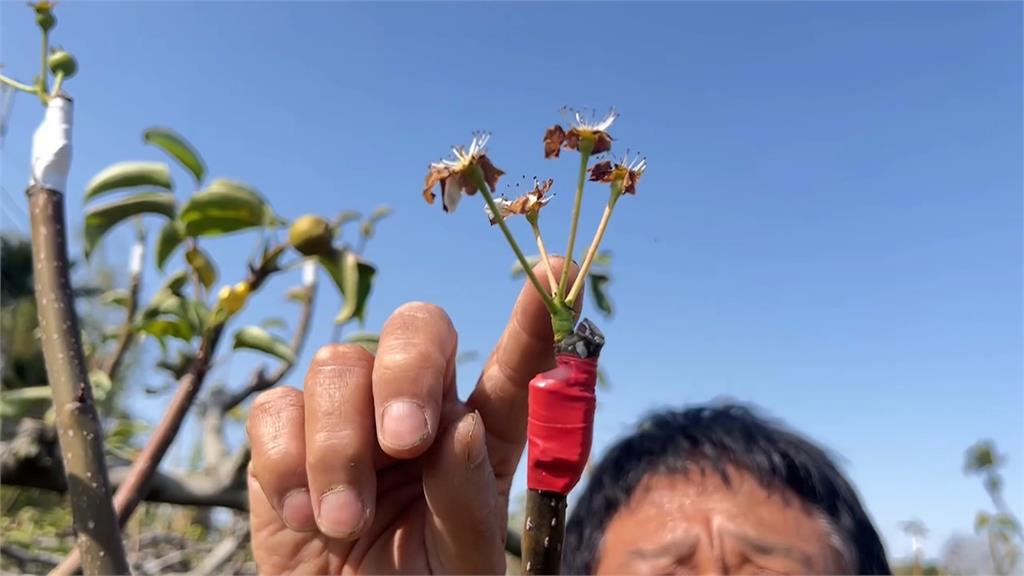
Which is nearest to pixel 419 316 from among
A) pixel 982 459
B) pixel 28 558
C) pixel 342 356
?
pixel 342 356

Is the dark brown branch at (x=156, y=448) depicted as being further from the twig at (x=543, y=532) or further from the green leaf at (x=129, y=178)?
the twig at (x=543, y=532)

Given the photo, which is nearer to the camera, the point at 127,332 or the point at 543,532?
the point at 543,532

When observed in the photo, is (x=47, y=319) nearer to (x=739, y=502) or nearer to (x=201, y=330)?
(x=201, y=330)

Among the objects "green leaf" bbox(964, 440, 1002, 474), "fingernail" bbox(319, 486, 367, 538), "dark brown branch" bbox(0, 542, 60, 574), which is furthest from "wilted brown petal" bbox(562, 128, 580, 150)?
"green leaf" bbox(964, 440, 1002, 474)

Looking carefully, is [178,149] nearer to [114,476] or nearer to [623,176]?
[114,476]

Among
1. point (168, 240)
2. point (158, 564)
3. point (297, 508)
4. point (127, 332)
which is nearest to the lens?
point (297, 508)

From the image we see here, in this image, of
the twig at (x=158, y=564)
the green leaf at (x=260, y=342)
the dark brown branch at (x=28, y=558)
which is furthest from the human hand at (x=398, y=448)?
the twig at (x=158, y=564)

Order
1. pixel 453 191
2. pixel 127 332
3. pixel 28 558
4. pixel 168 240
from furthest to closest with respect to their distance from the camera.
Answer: pixel 28 558, pixel 127 332, pixel 168 240, pixel 453 191

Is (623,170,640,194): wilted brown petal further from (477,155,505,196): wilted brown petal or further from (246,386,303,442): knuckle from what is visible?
(246,386,303,442): knuckle
